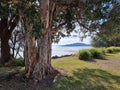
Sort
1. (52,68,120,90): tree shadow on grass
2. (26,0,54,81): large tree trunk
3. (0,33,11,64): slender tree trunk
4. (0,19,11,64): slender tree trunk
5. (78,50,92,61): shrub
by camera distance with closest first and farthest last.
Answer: (52,68,120,90): tree shadow on grass, (26,0,54,81): large tree trunk, (0,19,11,64): slender tree trunk, (0,33,11,64): slender tree trunk, (78,50,92,61): shrub

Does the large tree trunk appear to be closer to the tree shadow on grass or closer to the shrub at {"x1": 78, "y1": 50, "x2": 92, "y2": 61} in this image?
the tree shadow on grass

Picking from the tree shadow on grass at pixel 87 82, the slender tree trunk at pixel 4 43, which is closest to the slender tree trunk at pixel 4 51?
the slender tree trunk at pixel 4 43

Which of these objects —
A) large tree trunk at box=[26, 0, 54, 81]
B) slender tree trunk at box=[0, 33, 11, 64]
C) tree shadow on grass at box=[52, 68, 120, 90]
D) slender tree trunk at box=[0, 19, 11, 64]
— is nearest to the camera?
tree shadow on grass at box=[52, 68, 120, 90]

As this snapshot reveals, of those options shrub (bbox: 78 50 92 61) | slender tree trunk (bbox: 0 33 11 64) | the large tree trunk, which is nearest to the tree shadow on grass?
the large tree trunk

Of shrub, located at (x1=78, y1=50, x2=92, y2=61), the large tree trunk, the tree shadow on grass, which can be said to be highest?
the large tree trunk

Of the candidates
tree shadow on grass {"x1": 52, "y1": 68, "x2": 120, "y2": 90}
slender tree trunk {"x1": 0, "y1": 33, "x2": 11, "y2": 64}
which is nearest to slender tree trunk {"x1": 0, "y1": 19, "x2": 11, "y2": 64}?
slender tree trunk {"x1": 0, "y1": 33, "x2": 11, "y2": 64}

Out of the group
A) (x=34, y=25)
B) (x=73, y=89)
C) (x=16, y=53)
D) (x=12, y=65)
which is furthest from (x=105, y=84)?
(x=16, y=53)

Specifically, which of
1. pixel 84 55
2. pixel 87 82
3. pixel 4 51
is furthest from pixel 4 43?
pixel 87 82

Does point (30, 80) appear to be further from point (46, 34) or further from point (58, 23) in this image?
point (58, 23)

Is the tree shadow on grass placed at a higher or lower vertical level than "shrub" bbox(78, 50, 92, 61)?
lower

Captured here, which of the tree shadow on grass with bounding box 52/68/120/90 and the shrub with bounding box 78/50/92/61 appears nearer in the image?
the tree shadow on grass with bounding box 52/68/120/90

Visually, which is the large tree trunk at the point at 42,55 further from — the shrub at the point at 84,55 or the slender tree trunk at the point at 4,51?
the shrub at the point at 84,55

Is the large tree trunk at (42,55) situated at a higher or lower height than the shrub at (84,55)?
higher

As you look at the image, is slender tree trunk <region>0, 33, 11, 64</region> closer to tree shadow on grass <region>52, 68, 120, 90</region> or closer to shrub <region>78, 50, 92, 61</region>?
shrub <region>78, 50, 92, 61</region>
